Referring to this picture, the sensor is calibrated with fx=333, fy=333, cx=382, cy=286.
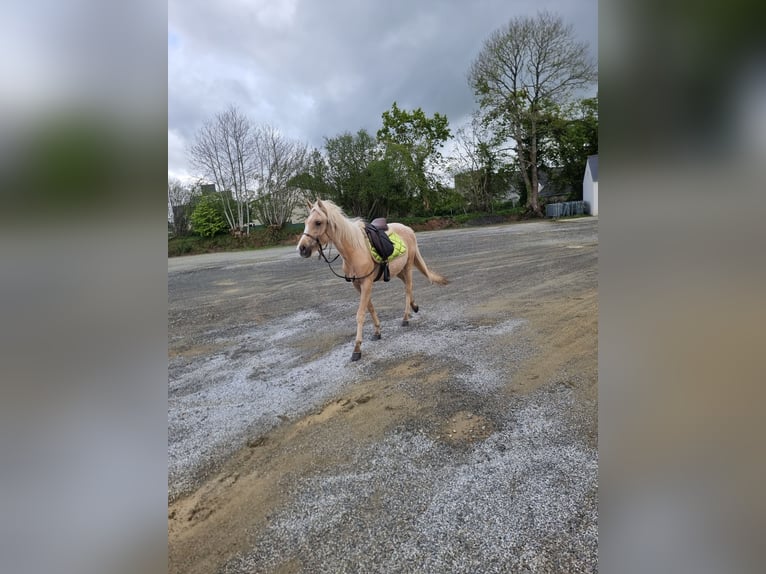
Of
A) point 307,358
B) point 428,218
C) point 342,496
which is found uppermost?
point 428,218

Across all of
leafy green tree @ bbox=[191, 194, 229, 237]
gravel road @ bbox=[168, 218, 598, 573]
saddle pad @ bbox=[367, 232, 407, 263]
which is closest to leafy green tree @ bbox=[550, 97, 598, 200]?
gravel road @ bbox=[168, 218, 598, 573]

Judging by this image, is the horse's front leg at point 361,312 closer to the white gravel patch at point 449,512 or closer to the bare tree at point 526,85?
the white gravel patch at point 449,512

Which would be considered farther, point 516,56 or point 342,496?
point 516,56

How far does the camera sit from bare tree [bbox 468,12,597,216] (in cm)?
112

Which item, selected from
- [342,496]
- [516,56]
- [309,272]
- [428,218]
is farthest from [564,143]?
[309,272]

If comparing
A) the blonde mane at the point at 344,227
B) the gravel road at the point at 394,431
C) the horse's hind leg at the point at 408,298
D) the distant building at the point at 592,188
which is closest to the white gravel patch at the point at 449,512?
the gravel road at the point at 394,431

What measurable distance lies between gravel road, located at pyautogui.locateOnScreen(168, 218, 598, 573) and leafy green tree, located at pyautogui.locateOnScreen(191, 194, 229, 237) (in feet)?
0.76

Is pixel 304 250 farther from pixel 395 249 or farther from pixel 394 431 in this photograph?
pixel 394 431

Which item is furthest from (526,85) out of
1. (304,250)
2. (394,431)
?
(394,431)

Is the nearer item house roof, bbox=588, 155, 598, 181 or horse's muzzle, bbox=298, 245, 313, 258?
house roof, bbox=588, 155, 598, 181

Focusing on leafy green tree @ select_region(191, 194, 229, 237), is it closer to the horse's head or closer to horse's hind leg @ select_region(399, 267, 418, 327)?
the horse's head
